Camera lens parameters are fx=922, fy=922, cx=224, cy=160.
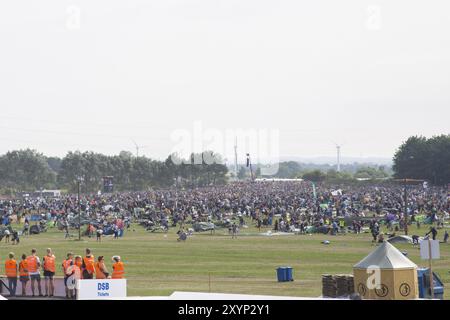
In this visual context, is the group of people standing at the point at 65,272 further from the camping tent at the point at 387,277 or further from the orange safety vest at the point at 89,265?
the camping tent at the point at 387,277

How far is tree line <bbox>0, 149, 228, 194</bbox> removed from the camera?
185500 mm

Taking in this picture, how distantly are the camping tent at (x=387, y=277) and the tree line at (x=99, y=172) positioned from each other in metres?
154

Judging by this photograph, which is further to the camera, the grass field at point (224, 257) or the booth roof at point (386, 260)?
the grass field at point (224, 257)

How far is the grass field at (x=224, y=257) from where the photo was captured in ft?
124

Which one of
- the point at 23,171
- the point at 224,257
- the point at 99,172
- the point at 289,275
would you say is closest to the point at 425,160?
the point at 99,172

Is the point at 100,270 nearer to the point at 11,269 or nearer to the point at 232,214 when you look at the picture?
the point at 11,269

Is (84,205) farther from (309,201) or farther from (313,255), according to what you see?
(313,255)

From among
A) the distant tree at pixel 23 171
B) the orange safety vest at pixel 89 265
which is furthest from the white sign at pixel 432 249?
the distant tree at pixel 23 171

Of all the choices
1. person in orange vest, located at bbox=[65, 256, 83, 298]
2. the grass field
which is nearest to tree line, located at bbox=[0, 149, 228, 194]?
the grass field

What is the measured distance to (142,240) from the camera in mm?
67438

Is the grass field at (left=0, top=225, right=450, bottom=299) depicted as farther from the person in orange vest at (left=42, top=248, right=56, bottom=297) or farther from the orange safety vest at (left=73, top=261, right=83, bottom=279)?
the orange safety vest at (left=73, top=261, right=83, bottom=279)

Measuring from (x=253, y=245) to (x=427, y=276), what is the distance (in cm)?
3175
